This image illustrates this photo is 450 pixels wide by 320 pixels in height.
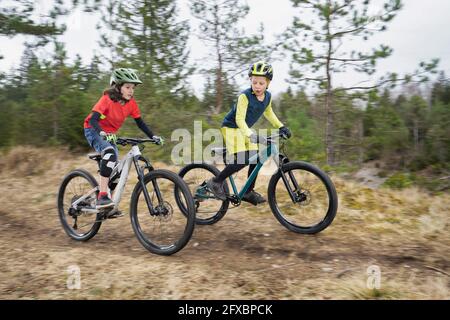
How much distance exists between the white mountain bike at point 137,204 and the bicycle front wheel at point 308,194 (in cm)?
136

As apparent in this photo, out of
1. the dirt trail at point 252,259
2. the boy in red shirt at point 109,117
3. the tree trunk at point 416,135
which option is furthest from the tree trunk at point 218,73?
the tree trunk at point 416,135

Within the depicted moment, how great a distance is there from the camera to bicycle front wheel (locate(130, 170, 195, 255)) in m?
4.06

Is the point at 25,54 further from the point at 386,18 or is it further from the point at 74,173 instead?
the point at 386,18

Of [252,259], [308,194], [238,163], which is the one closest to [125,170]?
[238,163]

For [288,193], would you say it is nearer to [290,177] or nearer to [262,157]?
[290,177]

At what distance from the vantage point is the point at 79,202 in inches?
Answer: 202

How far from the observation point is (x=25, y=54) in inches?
501

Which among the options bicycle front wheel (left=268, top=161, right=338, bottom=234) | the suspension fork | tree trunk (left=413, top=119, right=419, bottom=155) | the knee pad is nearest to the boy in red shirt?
the knee pad

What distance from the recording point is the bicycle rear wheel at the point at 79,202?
16.5 ft

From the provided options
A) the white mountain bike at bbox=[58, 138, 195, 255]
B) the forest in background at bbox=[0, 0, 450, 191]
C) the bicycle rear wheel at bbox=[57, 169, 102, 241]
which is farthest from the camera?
the forest in background at bbox=[0, 0, 450, 191]

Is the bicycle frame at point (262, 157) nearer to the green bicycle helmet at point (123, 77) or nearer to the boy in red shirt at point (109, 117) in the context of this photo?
the boy in red shirt at point (109, 117)

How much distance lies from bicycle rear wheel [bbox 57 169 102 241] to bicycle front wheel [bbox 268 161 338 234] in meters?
2.47

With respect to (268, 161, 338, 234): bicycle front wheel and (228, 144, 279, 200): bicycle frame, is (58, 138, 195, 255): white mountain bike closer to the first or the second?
(228, 144, 279, 200): bicycle frame

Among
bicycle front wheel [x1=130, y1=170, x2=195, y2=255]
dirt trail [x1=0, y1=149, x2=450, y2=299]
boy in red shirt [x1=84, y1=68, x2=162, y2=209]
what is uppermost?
boy in red shirt [x1=84, y1=68, x2=162, y2=209]
